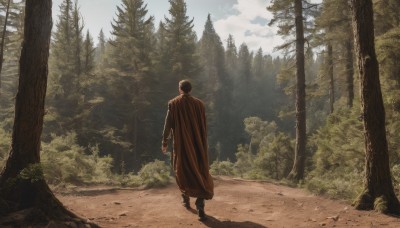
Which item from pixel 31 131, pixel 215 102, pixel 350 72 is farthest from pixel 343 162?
pixel 215 102

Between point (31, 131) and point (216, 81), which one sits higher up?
point (216, 81)

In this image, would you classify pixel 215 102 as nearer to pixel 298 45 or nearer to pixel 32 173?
pixel 298 45

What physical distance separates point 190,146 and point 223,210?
1.74 m

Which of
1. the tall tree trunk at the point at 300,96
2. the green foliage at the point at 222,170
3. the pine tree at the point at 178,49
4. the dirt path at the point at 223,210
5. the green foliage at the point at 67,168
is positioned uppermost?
the pine tree at the point at 178,49

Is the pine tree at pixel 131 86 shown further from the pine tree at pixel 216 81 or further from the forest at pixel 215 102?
the pine tree at pixel 216 81

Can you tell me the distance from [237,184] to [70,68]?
26.0 meters

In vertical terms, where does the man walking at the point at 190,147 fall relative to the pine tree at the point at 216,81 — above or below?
below

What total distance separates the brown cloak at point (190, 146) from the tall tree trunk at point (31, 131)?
83.6 inches

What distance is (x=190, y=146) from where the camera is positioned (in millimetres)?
6523

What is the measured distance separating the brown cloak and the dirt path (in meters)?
0.58

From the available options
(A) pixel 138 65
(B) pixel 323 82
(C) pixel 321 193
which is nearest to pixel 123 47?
(A) pixel 138 65

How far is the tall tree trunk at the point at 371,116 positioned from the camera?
21.8 ft

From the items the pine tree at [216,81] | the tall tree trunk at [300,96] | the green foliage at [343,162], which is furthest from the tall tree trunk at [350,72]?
the pine tree at [216,81]

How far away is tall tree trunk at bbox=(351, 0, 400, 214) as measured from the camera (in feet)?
21.8
